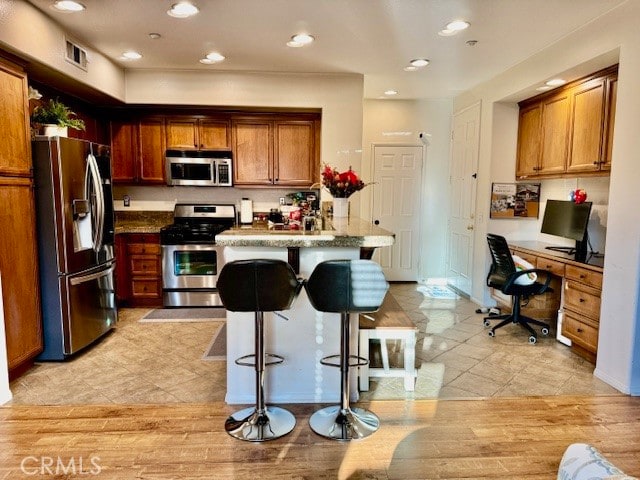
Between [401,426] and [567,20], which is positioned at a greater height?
[567,20]

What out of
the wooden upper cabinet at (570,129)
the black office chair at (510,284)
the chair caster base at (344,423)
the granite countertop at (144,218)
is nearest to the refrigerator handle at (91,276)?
the granite countertop at (144,218)

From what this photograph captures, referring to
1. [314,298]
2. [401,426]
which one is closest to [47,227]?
[314,298]

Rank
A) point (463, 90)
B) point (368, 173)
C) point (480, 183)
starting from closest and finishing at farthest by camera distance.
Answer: point (480, 183), point (463, 90), point (368, 173)

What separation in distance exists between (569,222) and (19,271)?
4711 mm

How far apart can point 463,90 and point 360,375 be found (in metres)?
4.31

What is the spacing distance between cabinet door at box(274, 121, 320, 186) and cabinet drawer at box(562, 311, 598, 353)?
306cm

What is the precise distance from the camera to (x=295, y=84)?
16.0 feet

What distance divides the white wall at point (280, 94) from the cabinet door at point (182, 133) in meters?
0.34

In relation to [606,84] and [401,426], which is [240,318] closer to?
[401,426]

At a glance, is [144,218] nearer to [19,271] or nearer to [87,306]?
[87,306]

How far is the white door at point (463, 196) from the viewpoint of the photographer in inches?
217

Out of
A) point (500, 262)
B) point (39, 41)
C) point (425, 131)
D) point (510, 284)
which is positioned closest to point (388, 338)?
point (510, 284)

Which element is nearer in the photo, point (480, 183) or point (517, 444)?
point (517, 444)

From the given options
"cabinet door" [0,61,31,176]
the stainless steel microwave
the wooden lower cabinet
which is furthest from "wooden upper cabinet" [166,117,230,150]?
"cabinet door" [0,61,31,176]
